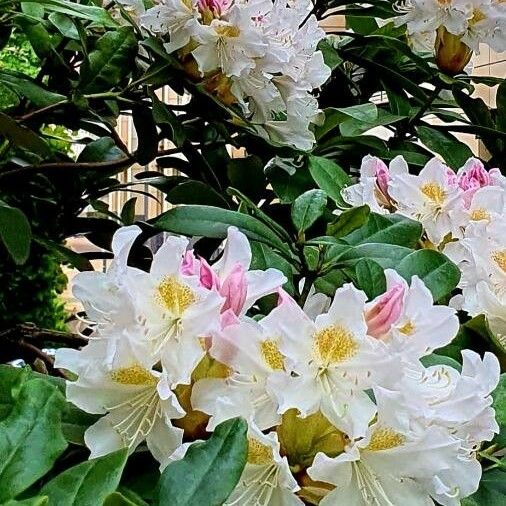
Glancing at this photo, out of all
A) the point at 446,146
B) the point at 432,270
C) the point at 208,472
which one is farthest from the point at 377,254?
the point at 446,146

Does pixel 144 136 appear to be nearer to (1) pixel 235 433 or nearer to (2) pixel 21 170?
(2) pixel 21 170

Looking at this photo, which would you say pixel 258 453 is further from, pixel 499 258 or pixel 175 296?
pixel 499 258

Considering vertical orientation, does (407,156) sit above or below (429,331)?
below

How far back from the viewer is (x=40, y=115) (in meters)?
0.91

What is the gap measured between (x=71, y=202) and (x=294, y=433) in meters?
0.81

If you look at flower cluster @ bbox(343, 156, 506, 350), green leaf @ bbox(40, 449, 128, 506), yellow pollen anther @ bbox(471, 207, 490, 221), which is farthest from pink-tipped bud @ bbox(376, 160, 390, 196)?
green leaf @ bbox(40, 449, 128, 506)

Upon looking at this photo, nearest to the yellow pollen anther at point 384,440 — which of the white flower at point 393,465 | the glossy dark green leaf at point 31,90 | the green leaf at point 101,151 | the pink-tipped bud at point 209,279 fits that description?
the white flower at point 393,465

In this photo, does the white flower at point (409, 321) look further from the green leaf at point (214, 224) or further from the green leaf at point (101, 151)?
the green leaf at point (101, 151)

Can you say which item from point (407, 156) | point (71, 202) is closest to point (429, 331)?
point (407, 156)

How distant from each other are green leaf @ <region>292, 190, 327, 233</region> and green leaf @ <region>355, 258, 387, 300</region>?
8cm

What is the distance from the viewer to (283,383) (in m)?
0.38

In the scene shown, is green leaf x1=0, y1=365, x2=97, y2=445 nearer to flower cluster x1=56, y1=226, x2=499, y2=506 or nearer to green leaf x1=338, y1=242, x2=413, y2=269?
flower cluster x1=56, y1=226, x2=499, y2=506

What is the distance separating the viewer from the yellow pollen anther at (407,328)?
0.42 meters

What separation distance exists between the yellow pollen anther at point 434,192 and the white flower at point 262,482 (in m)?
0.36
